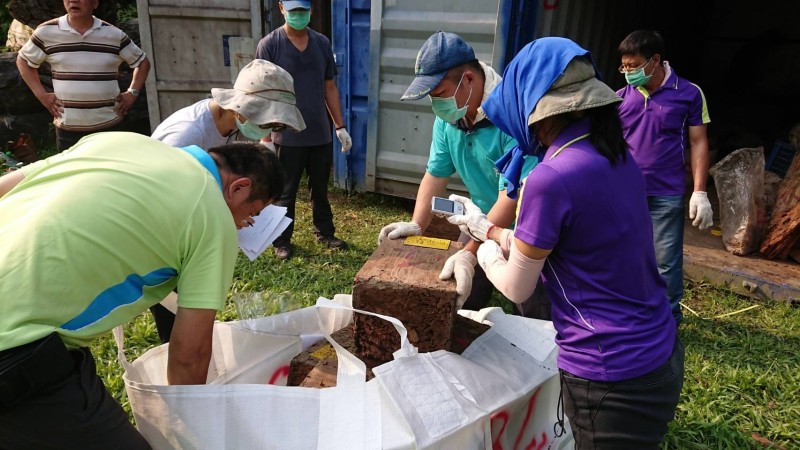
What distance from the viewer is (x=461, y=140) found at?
7.85 ft

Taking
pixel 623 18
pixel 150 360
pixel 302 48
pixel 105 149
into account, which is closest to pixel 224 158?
pixel 105 149

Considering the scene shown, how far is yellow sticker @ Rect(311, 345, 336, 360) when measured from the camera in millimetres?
2045

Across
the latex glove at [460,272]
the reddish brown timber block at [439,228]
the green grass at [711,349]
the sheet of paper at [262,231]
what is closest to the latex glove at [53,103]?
the green grass at [711,349]

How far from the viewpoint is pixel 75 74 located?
3.99 metres

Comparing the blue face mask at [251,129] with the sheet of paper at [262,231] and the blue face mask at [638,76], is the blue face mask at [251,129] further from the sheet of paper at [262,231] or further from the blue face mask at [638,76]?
the blue face mask at [638,76]

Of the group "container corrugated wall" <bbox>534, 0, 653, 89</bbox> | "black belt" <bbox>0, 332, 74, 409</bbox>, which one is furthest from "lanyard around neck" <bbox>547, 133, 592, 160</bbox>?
"container corrugated wall" <bbox>534, 0, 653, 89</bbox>

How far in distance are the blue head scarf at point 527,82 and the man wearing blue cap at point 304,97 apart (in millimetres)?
2606

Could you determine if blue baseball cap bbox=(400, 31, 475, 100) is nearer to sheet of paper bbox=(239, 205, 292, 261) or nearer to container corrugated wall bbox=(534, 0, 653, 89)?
sheet of paper bbox=(239, 205, 292, 261)

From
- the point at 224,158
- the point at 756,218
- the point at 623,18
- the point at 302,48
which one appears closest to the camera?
the point at 224,158

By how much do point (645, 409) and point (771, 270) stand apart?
3.37 meters

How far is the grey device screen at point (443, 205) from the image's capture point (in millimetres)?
1990

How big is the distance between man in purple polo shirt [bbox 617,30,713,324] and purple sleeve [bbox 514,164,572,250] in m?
2.15

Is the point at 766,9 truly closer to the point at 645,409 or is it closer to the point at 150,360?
the point at 645,409

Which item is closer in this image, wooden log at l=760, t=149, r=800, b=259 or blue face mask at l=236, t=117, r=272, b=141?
blue face mask at l=236, t=117, r=272, b=141
